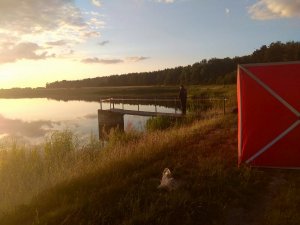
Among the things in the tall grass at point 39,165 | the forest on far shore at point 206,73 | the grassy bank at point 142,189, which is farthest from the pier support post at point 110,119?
the forest on far shore at point 206,73

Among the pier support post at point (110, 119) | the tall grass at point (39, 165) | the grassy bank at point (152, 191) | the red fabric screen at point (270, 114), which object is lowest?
the pier support post at point (110, 119)

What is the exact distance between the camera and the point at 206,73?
103m

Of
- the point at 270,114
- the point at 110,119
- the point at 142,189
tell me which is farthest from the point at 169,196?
the point at 110,119

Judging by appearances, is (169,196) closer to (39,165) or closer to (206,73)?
(39,165)

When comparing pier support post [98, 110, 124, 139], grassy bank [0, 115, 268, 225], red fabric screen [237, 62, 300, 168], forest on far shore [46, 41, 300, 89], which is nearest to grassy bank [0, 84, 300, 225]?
grassy bank [0, 115, 268, 225]

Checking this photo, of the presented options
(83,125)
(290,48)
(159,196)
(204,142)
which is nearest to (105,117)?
(83,125)

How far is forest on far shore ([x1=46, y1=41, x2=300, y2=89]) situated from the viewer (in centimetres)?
8219

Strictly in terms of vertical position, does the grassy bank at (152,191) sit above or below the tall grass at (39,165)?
above

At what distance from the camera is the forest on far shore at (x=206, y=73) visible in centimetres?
8219

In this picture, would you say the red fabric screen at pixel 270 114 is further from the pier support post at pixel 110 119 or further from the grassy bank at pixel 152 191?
the pier support post at pixel 110 119

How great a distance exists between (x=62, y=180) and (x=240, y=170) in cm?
432

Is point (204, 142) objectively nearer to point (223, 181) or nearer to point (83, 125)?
point (223, 181)

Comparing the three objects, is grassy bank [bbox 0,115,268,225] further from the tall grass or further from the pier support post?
the pier support post

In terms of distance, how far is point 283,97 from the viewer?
8922mm
